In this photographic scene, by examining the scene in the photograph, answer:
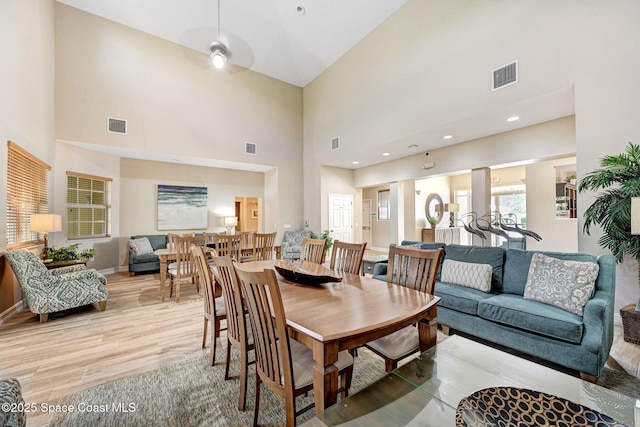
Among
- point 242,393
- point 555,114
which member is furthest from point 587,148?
point 242,393

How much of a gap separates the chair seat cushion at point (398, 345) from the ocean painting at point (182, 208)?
6477 mm

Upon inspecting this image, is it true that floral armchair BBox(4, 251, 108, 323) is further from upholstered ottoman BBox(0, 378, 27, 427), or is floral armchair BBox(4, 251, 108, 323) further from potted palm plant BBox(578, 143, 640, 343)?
potted palm plant BBox(578, 143, 640, 343)

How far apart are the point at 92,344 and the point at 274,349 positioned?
8.41 ft

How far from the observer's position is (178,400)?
1.83m

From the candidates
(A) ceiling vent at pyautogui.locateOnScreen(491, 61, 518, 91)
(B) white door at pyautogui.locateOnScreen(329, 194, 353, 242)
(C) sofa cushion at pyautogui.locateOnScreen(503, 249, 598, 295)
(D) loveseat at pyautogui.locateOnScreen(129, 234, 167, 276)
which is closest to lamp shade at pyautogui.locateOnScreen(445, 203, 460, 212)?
(B) white door at pyautogui.locateOnScreen(329, 194, 353, 242)

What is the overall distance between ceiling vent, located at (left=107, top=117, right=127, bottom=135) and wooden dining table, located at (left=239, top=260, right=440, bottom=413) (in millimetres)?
5241

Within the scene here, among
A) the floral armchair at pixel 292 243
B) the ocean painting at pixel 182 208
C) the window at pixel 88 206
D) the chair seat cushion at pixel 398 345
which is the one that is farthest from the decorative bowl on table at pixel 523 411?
the ocean painting at pixel 182 208

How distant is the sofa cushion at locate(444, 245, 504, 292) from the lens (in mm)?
2887

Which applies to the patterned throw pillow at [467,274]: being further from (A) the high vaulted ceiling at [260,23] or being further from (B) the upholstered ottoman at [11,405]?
(A) the high vaulted ceiling at [260,23]

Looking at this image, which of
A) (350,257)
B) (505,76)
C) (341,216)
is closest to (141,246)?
(341,216)

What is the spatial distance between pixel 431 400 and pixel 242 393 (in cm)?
116

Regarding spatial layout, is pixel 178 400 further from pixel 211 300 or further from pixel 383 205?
pixel 383 205

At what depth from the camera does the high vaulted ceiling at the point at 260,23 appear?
5027 mm

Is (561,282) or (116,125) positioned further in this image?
(116,125)
